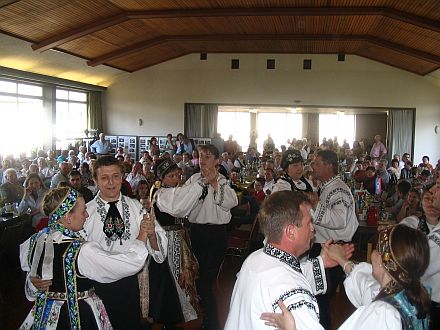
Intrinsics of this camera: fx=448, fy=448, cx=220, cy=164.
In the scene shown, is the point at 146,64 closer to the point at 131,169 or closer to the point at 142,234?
the point at 131,169

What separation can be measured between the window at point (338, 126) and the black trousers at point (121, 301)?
18.5m

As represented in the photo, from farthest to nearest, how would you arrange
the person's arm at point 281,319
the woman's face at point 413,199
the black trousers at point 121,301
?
1. the woman's face at point 413,199
2. the black trousers at point 121,301
3. the person's arm at point 281,319

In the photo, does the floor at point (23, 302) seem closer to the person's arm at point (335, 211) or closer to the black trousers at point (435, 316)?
the person's arm at point (335, 211)

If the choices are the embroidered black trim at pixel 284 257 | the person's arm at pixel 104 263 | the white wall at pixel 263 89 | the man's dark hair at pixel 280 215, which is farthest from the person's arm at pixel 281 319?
A: the white wall at pixel 263 89

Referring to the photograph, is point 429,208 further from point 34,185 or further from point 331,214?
point 34,185

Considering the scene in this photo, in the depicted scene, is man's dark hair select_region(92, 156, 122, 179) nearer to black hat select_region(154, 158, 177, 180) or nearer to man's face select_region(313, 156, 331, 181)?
black hat select_region(154, 158, 177, 180)

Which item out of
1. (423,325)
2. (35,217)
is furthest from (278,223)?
(35,217)

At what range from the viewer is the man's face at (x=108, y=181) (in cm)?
302

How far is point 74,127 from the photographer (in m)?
16.1

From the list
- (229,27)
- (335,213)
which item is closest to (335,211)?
(335,213)

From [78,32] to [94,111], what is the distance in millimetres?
6349

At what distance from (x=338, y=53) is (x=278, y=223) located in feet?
49.0

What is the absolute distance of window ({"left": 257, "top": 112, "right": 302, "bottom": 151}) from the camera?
70.1 ft

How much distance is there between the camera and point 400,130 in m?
16.0
